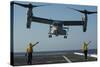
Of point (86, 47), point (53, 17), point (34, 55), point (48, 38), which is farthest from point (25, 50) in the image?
point (86, 47)

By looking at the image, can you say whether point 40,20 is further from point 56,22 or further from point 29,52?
point 29,52

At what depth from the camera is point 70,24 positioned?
287 centimetres

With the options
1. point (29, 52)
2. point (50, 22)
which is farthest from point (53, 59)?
point (50, 22)

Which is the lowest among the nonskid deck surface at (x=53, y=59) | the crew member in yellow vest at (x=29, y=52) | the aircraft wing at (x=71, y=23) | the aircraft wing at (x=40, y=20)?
the nonskid deck surface at (x=53, y=59)

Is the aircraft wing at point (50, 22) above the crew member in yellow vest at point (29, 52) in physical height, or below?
above

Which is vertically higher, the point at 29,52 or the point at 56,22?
the point at 56,22

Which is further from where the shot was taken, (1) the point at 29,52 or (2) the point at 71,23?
(2) the point at 71,23

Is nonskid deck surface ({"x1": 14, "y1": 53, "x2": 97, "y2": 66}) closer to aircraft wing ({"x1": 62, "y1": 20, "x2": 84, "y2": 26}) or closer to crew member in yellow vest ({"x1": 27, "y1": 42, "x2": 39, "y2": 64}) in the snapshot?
crew member in yellow vest ({"x1": 27, "y1": 42, "x2": 39, "y2": 64})

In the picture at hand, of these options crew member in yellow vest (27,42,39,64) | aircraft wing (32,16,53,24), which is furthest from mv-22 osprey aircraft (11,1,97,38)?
crew member in yellow vest (27,42,39,64)

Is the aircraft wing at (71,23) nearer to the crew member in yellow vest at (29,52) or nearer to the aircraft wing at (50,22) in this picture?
the aircraft wing at (50,22)

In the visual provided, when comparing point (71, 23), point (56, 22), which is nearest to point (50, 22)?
point (56, 22)

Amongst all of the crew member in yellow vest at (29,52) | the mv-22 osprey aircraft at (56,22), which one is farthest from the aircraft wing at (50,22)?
the crew member in yellow vest at (29,52)

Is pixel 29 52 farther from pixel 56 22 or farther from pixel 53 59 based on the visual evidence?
pixel 56 22

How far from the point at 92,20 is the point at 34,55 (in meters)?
0.87
